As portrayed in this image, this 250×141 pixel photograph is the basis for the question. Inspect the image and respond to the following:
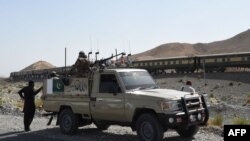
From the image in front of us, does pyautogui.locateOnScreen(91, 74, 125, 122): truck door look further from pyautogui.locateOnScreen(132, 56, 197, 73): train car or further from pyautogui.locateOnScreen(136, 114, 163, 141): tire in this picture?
pyautogui.locateOnScreen(132, 56, 197, 73): train car

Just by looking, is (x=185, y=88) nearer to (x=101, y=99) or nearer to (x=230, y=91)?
(x=101, y=99)

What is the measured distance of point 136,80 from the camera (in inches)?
560

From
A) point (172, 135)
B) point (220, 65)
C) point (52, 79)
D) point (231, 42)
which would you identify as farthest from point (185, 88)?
point (231, 42)

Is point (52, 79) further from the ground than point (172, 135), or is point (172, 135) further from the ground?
point (52, 79)

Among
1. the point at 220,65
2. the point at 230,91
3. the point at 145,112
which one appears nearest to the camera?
the point at 145,112

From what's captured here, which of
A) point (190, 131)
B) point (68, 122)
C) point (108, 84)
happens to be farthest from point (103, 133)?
point (190, 131)

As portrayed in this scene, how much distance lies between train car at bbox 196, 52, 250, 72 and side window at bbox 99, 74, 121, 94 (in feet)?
151

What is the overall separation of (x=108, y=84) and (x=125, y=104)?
1.21m

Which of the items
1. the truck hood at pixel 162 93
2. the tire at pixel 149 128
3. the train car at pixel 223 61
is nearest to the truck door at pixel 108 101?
the truck hood at pixel 162 93

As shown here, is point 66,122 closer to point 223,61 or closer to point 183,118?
point 183,118

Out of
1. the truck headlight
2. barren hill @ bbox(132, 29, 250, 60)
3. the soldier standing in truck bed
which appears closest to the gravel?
Result: the truck headlight

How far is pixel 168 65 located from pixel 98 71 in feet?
185

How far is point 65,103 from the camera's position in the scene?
16125 mm

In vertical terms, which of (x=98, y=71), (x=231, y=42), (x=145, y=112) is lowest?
(x=145, y=112)
